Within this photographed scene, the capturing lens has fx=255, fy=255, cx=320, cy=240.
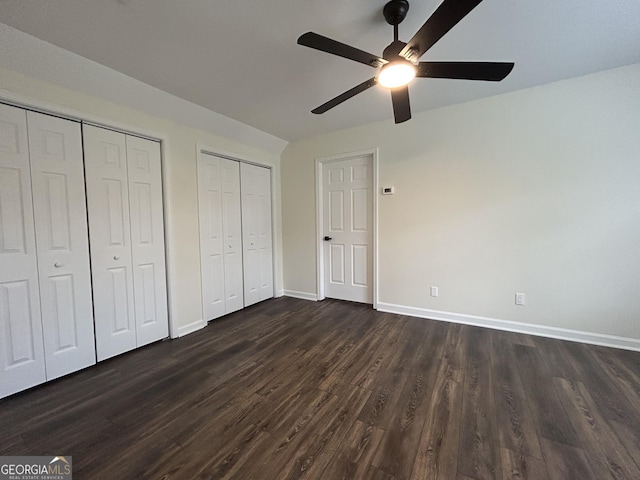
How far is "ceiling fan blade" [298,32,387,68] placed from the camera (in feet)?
4.33

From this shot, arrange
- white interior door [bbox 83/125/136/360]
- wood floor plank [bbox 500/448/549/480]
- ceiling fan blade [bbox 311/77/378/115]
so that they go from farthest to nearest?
white interior door [bbox 83/125/136/360] → ceiling fan blade [bbox 311/77/378/115] → wood floor plank [bbox 500/448/549/480]

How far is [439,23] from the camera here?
47.3 inches

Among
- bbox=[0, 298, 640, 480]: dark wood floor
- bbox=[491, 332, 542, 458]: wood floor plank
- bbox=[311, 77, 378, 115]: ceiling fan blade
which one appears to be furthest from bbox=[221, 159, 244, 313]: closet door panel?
bbox=[491, 332, 542, 458]: wood floor plank

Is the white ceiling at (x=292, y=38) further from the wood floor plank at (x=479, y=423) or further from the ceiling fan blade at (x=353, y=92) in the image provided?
the wood floor plank at (x=479, y=423)

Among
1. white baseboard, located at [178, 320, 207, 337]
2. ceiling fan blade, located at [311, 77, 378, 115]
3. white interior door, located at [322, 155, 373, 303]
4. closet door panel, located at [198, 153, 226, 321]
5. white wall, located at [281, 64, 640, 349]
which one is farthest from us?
white interior door, located at [322, 155, 373, 303]

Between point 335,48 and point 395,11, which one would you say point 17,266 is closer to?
point 335,48

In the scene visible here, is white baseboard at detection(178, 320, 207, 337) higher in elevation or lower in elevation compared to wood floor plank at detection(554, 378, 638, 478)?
higher

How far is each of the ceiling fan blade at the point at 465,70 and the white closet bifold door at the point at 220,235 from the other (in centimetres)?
248

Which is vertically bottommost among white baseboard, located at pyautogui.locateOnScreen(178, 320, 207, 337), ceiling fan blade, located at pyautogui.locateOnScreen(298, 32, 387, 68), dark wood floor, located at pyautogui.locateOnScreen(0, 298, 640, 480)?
dark wood floor, located at pyautogui.locateOnScreen(0, 298, 640, 480)

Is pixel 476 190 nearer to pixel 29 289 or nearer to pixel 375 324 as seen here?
pixel 375 324

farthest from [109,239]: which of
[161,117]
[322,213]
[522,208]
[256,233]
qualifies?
[522,208]

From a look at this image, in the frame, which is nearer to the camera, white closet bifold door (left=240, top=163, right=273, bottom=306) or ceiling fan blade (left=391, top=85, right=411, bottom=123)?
ceiling fan blade (left=391, top=85, right=411, bottom=123)

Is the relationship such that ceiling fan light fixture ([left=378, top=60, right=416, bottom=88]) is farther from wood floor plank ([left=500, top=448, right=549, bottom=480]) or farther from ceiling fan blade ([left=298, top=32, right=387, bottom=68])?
wood floor plank ([left=500, top=448, right=549, bottom=480])

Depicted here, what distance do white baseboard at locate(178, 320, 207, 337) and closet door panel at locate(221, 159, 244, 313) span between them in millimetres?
414
